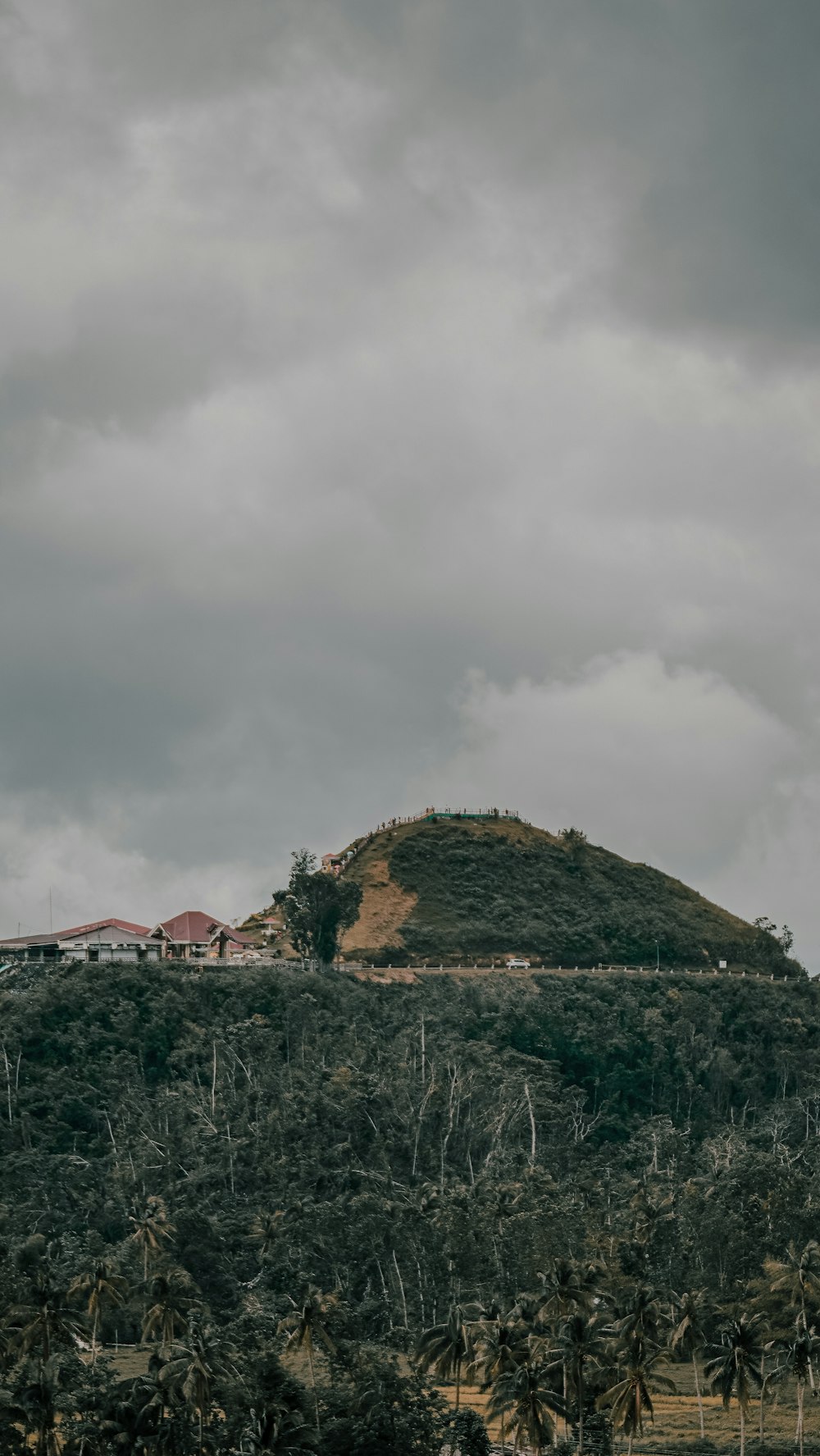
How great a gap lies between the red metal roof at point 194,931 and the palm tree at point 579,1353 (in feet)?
295

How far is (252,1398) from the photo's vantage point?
74.4 meters

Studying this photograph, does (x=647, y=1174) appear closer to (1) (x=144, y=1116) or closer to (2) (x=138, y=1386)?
(1) (x=144, y=1116)

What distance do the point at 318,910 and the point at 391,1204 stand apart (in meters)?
49.3

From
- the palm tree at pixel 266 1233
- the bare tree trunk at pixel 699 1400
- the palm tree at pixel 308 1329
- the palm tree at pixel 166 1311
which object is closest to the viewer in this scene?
the palm tree at pixel 308 1329

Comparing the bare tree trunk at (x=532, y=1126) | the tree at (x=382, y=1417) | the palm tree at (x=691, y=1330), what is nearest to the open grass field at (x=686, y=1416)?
the palm tree at (x=691, y=1330)

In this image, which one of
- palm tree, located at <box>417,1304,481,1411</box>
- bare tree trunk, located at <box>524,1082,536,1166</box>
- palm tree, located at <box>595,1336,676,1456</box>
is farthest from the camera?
bare tree trunk, located at <box>524,1082,536,1166</box>

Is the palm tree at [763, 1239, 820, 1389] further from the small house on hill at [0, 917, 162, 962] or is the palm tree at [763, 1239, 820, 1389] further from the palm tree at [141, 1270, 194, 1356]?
the small house on hill at [0, 917, 162, 962]

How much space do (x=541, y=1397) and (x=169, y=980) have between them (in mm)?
81804

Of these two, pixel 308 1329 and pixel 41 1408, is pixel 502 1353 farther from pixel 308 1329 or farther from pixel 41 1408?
pixel 41 1408

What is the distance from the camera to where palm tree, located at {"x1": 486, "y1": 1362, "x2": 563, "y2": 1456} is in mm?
77250

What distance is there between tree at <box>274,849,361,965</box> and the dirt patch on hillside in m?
9.03

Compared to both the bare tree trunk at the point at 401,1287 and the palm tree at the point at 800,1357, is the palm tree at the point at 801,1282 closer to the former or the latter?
the palm tree at the point at 800,1357

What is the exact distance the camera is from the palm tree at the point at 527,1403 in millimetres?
77250

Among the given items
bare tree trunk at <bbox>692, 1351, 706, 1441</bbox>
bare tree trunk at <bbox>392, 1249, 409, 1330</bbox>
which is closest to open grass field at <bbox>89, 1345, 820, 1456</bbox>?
bare tree trunk at <bbox>692, 1351, 706, 1441</bbox>
